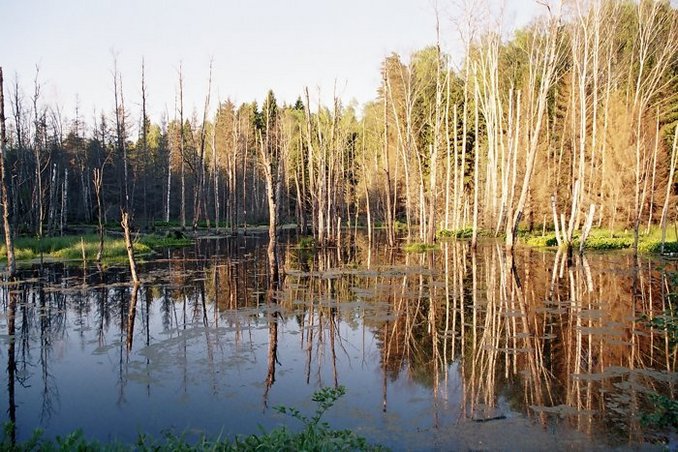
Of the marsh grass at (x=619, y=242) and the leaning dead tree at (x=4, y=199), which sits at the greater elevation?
the leaning dead tree at (x=4, y=199)

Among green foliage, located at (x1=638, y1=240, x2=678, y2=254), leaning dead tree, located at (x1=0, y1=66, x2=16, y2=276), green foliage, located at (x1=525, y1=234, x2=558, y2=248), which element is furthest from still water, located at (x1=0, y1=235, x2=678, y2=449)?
green foliage, located at (x1=525, y1=234, x2=558, y2=248)

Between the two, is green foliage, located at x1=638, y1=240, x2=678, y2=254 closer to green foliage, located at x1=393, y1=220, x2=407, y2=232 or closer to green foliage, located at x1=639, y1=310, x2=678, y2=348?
green foliage, located at x1=639, y1=310, x2=678, y2=348

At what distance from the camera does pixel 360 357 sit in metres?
9.12

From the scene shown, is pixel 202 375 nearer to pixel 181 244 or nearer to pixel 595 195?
pixel 181 244

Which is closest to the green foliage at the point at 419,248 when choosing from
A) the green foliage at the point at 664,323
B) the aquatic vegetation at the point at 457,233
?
the aquatic vegetation at the point at 457,233

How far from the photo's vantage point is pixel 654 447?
17.4 ft

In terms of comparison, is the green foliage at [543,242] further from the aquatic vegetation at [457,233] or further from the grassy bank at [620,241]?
the aquatic vegetation at [457,233]

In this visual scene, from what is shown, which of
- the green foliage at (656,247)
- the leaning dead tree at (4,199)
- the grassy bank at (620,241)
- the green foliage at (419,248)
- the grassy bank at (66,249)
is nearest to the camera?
the leaning dead tree at (4,199)

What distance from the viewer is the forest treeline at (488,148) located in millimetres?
27469

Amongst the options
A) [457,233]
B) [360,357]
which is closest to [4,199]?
[360,357]

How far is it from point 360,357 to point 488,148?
3760cm

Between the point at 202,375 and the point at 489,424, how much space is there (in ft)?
15.9

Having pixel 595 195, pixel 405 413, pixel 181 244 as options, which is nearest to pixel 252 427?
pixel 405 413

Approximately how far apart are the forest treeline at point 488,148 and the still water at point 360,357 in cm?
603
